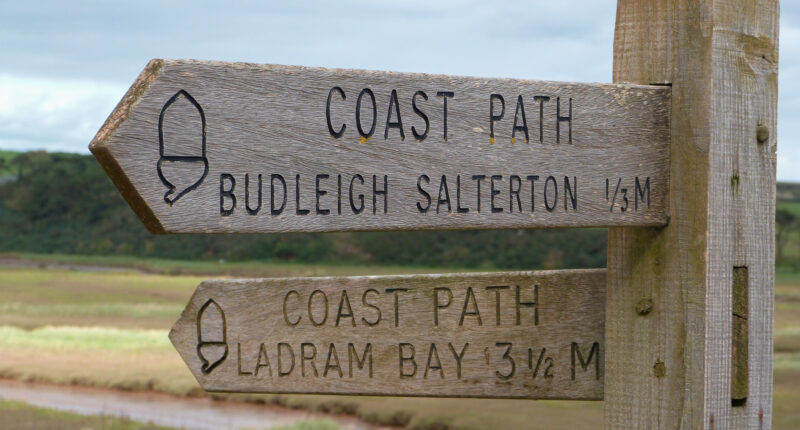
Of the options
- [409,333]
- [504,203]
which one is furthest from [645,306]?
[409,333]

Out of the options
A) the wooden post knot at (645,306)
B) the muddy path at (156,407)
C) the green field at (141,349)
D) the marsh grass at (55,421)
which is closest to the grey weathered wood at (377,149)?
the wooden post knot at (645,306)

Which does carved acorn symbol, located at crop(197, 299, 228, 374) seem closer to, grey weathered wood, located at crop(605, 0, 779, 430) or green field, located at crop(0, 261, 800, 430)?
grey weathered wood, located at crop(605, 0, 779, 430)

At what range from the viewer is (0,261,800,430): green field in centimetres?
1580

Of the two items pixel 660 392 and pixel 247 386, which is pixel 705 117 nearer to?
pixel 660 392

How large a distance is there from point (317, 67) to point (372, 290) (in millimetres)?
911

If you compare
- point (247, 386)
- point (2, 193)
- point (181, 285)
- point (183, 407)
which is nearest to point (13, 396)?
→ point (183, 407)

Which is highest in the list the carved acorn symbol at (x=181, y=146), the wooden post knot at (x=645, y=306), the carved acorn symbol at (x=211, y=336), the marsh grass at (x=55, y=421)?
the carved acorn symbol at (x=181, y=146)

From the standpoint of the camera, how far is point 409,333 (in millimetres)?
2658

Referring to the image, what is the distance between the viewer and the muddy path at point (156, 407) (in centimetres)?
1858

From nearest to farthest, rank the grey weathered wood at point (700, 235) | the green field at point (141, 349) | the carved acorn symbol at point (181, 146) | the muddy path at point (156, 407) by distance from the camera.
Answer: the carved acorn symbol at point (181, 146) → the grey weathered wood at point (700, 235) → the green field at point (141, 349) → the muddy path at point (156, 407)

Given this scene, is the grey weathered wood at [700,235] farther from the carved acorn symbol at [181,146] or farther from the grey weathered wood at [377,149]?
→ the carved acorn symbol at [181,146]

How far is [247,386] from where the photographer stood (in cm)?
270

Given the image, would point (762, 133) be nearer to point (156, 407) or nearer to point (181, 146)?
point (181, 146)

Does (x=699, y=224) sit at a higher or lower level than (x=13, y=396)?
higher
